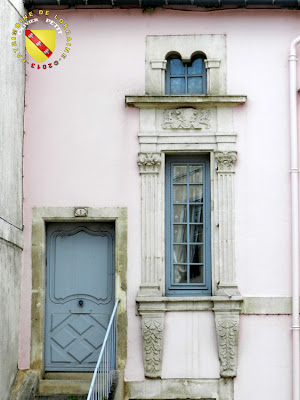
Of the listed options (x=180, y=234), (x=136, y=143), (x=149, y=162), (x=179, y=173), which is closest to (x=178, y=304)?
(x=180, y=234)

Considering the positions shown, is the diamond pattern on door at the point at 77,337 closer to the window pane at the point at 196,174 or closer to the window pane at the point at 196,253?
the window pane at the point at 196,253

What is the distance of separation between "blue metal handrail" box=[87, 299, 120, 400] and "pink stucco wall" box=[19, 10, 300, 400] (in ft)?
0.79

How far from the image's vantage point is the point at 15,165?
11.6m

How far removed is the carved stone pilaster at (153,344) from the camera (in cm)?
1146

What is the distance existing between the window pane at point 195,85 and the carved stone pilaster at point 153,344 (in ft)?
9.93

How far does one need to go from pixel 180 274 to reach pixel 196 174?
1349 millimetres

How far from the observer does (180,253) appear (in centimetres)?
1196

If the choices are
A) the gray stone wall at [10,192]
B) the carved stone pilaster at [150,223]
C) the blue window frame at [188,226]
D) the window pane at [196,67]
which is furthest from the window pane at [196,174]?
the gray stone wall at [10,192]

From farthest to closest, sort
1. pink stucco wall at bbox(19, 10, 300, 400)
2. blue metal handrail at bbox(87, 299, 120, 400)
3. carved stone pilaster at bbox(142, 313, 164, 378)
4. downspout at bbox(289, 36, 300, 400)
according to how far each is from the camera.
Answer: pink stucco wall at bbox(19, 10, 300, 400), carved stone pilaster at bbox(142, 313, 164, 378), downspout at bbox(289, 36, 300, 400), blue metal handrail at bbox(87, 299, 120, 400)

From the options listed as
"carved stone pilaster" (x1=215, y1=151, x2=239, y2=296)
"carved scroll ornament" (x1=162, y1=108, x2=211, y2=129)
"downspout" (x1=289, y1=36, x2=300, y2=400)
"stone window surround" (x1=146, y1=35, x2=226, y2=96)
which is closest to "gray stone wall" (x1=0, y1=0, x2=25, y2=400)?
"stone window surround" (x1=146, y1=35, x2=226, y2=96)

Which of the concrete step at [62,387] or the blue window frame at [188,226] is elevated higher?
the blue window frame at [188,226]

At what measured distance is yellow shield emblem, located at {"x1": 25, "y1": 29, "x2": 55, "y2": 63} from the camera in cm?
1210

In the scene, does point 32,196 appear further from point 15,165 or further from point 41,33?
point 41,33

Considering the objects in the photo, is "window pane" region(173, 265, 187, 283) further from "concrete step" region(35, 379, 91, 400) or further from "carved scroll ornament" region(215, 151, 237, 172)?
"concrete step" region(35, 379, 91, 400)
